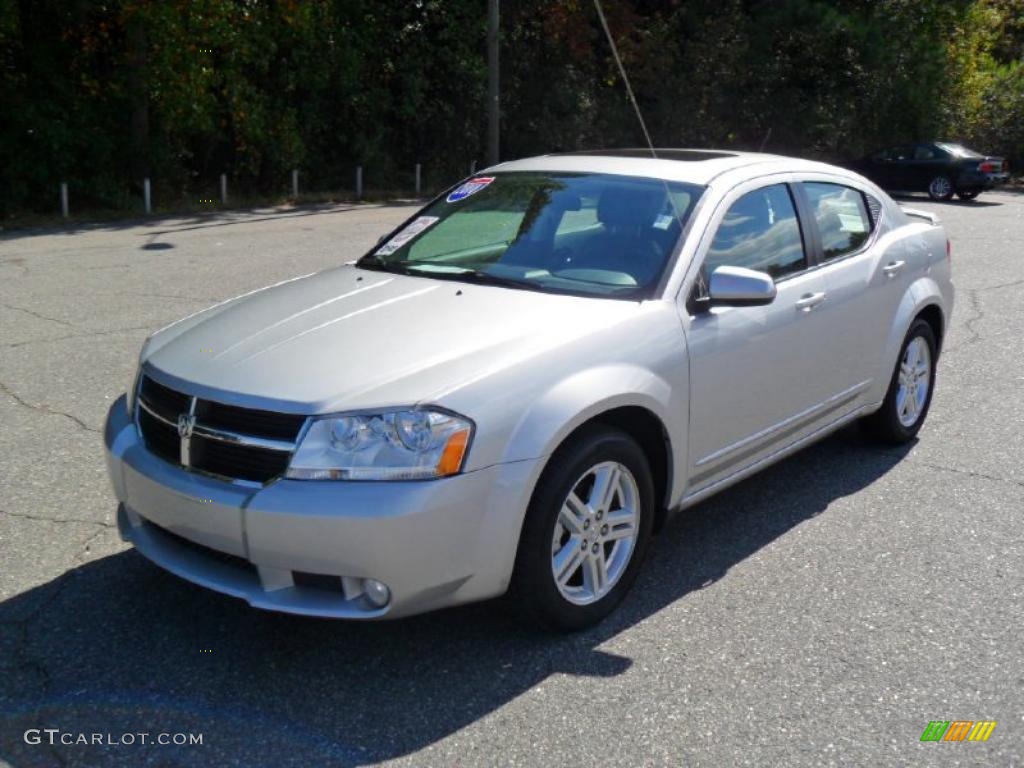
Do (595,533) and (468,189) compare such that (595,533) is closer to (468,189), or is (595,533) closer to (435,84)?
(468,189)

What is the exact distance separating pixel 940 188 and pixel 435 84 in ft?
41.9

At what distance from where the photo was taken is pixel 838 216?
5.52 meters

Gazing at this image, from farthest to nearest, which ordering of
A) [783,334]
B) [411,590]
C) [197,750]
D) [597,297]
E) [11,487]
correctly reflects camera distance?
1. [11,487]
2. [783,334]
3. [597,297]
4. [411,590]
5. [197,750]

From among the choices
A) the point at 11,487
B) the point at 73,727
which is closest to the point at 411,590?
the point at 73,727

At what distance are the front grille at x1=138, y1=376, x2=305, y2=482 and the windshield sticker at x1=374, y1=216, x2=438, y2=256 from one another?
5.21ft

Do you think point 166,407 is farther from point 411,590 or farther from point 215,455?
point 411,590

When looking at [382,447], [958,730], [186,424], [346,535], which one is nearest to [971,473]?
[958,730]

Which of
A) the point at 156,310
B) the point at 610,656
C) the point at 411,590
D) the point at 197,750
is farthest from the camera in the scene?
the point at 156,310

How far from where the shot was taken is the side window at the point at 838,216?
5.32 m

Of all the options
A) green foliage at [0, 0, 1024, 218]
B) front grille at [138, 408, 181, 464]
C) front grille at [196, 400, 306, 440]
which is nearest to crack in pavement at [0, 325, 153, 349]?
front grille at [138, 408, 181, 464]

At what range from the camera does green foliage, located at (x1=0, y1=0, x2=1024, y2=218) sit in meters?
21.8

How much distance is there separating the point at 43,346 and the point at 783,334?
19.1 feet

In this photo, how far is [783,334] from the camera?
4.74 meters

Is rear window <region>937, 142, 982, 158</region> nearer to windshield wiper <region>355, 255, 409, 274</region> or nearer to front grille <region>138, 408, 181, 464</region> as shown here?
windshield wiper <region>355, 255, 409, 274</region>
